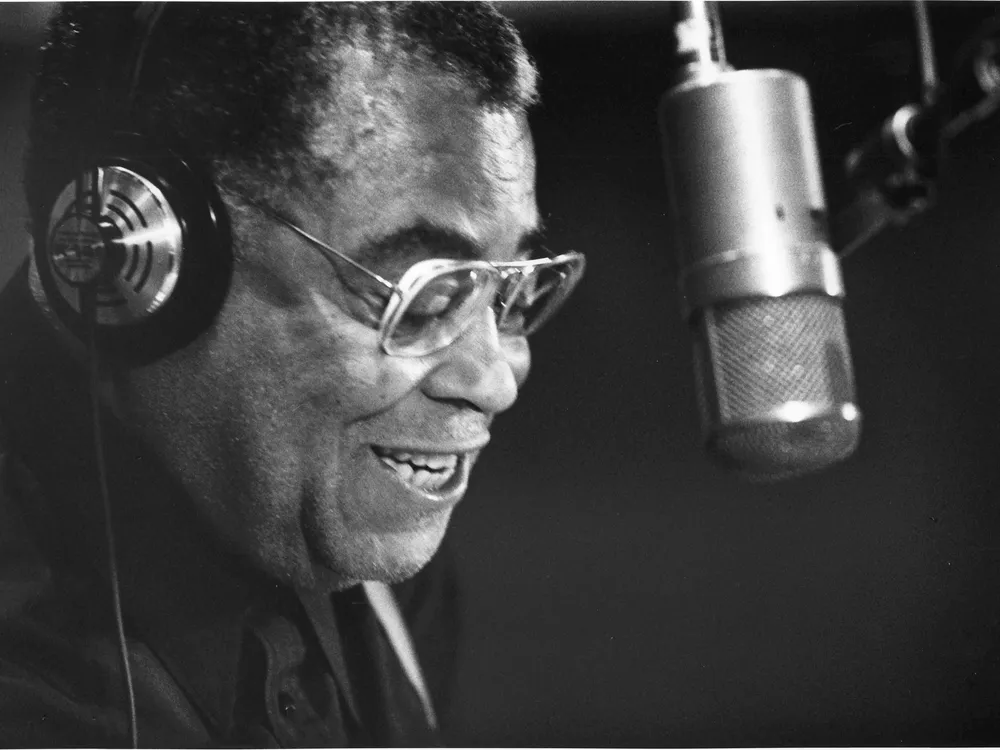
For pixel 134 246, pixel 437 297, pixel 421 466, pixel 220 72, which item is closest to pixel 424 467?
pixel 421 466

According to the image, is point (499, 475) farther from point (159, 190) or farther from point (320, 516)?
point (159, 190)

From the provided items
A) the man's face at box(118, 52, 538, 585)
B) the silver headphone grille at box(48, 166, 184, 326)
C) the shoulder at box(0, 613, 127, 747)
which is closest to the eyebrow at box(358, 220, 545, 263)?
the man's face at box(118, 52, 538, 585)

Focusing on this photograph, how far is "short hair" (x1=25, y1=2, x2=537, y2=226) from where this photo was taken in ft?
4.24

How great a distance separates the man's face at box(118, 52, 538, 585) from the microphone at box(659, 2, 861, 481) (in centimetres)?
35

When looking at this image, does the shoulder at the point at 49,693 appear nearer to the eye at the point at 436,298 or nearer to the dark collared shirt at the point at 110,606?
the dark collared shirt at the point at 110,606

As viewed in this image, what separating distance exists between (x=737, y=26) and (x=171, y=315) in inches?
32.5

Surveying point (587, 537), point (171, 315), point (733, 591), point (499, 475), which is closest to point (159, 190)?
point (171, 315)

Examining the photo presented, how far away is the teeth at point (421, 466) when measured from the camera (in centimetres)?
136

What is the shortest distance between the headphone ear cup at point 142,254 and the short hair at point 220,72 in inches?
2.1

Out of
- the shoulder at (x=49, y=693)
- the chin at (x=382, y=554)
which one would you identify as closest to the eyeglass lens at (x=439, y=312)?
the chin at (x=382, y=554)

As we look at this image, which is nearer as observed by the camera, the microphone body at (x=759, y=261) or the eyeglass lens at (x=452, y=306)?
the microphone body at (x=759, y=261)

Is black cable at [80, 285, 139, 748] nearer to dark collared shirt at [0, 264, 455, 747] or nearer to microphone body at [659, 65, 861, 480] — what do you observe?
dark collared shirt at [0, 264, 455, 747]

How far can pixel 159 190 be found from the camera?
124cm

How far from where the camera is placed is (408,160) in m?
1.34
